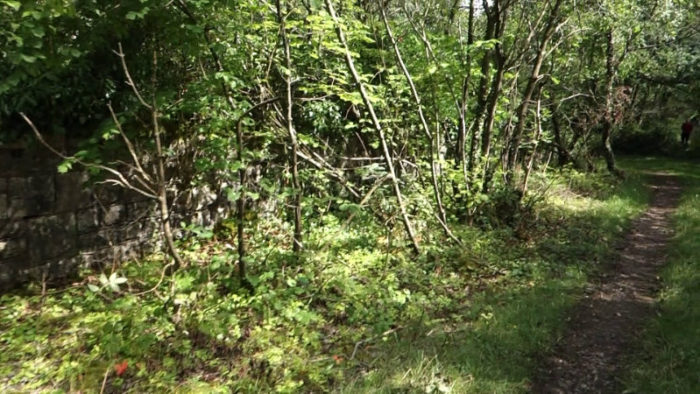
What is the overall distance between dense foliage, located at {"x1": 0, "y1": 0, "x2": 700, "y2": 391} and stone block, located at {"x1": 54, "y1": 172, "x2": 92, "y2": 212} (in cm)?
18

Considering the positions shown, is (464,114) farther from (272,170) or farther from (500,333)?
(500,333)

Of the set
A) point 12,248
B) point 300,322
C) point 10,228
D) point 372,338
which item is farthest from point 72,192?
point 372,338

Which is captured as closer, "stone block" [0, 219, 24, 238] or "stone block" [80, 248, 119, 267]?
"stone block" [0, 219, 24, 238]

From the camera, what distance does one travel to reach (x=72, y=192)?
16.9 ft

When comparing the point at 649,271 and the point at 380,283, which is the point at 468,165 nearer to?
the point at 649,271

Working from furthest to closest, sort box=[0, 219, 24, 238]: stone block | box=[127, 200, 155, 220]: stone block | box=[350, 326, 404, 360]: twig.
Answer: box=[127, 200, 155, 220]: stone block → box=[0, 219, 24, 238]: stone block → box=[350, 326, 404, 360]: twig

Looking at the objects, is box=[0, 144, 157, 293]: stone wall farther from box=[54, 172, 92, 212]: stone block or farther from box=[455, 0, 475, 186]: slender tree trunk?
box=[455, 0, 475, 186]: slender tree trunk

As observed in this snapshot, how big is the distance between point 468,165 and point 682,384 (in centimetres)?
506

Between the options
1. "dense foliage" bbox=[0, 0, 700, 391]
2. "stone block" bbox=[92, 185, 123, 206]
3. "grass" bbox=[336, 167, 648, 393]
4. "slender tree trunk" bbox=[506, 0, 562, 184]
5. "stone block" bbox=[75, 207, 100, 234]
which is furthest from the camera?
"slender tree trunk" bbox=[506, 0, 562, 184]

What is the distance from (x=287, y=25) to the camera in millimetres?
5414

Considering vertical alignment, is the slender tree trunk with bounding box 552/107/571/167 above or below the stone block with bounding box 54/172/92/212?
below

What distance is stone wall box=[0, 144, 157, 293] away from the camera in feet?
15.3

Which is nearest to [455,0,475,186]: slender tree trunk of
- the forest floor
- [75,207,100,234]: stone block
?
the forest floor

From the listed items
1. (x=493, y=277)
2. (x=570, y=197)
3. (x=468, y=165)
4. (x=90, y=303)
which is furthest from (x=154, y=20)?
(x=570, y=197)
